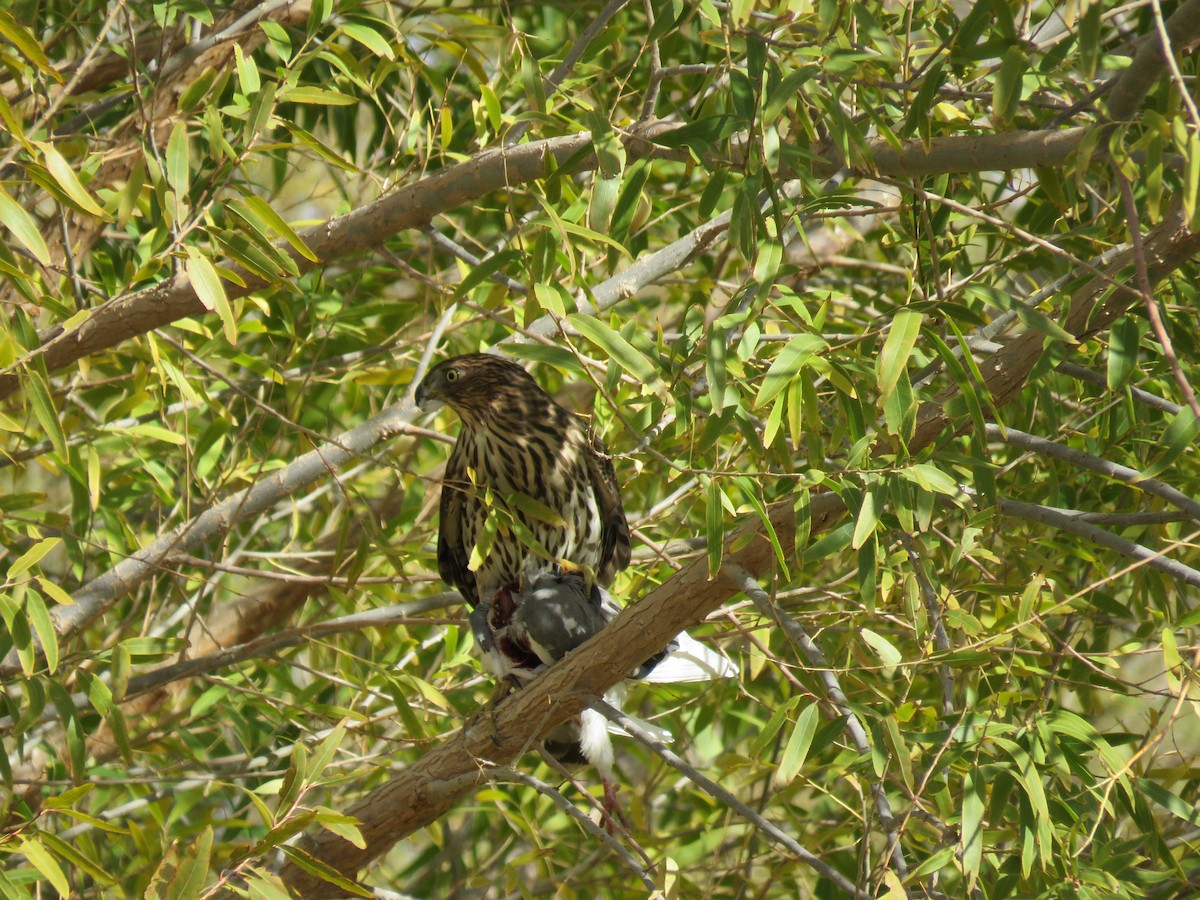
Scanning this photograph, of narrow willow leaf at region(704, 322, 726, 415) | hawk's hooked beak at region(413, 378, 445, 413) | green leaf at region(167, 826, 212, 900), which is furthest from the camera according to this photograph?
hawk's hooked beak at region(413, 378, 445, 413)

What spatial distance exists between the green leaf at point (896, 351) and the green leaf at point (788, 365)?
0.15 metres

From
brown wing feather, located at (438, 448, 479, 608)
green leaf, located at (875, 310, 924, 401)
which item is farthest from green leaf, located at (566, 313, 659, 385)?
brown wing feather, located at (438, 448, 479, 608)

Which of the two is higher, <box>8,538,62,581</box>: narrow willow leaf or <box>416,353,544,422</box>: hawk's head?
<box>8,538,62,581</box>: narrow willow leaf

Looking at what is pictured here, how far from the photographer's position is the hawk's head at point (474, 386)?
3461mm

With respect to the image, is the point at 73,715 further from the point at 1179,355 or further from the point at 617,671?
the point at 1179,355

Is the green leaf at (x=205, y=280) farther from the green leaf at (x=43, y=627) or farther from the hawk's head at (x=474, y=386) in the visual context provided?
the hawk's head at (x=474, y=386)

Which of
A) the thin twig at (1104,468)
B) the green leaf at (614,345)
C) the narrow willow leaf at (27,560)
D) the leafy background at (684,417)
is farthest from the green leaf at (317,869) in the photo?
the thin twig at (1104,468)

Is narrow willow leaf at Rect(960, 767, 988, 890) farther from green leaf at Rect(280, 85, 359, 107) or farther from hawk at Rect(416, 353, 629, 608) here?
green leaf at Rect(280, 85, 359, 107)

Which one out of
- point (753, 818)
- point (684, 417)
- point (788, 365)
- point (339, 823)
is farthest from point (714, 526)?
point (339, 823)

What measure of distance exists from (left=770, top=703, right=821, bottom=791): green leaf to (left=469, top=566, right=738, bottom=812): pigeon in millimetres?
931

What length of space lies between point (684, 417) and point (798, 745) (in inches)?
23.6

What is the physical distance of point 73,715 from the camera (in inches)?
106

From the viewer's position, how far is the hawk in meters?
3.54

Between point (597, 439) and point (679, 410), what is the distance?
123cm
